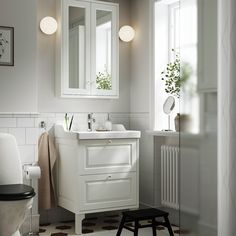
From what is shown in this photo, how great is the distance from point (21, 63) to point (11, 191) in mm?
1216

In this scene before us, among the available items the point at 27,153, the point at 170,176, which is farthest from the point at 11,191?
the point at 170,176

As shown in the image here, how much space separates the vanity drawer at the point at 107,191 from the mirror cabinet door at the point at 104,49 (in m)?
0.93

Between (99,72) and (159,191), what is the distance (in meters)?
1.36

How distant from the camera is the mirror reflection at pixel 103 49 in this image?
4.45m

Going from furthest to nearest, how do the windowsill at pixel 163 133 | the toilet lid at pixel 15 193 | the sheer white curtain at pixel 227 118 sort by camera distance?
the windowsill at pixel 163 133 < the toilet lid at pixel 15 193 < the sheer white curtain at pixel 227 118

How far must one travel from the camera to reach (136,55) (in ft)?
15.4

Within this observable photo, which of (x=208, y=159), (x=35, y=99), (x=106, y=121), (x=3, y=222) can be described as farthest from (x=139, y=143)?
(x=208, y=159)

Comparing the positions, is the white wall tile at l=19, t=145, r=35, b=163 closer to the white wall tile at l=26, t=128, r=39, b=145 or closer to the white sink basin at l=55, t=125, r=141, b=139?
the white wall tile at l=26, t=128, r=39, b=145

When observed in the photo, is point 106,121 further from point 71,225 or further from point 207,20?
point 207,20

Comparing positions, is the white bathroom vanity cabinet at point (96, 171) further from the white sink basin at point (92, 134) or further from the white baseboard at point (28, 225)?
the white baseboard at point (28, 225)

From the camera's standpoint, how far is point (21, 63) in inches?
152

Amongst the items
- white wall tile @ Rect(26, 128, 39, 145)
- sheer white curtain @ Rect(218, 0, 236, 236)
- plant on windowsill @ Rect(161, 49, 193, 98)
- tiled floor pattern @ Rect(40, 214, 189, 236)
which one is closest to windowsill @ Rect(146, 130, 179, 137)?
plant on windowsill @ Rect(161, 49, 193, 98)

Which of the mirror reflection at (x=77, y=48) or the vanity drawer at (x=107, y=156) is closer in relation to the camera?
the vanity drawer at (x=107, y=156)

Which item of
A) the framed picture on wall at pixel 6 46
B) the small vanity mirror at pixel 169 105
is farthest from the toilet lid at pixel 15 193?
the small vanity mirror at pixel 169 105
